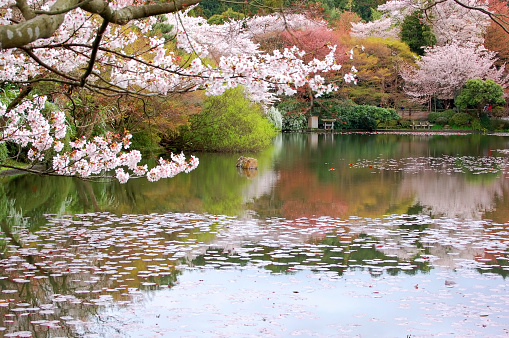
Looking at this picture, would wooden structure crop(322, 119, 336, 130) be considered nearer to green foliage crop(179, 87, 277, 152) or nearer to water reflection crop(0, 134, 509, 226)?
green foliage crop(179, 87, 277, 152)

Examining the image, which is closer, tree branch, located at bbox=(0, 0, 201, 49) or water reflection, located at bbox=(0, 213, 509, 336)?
tree branch, located at bbox=(0, 0, 201, 49)

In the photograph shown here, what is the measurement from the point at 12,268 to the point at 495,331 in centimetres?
480

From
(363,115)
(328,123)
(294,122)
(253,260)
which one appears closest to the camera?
(253,260)

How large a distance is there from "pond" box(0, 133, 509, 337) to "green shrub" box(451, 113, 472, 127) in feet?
96.9

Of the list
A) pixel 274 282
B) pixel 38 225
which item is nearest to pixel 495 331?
pixel 274 282

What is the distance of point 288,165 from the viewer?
1909 cm

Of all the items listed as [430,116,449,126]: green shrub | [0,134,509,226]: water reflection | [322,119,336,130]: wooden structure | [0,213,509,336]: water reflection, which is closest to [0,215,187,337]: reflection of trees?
[0,213,509,336]: water reflection

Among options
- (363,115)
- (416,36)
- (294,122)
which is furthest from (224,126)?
(416,36)

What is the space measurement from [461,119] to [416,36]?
788 cm

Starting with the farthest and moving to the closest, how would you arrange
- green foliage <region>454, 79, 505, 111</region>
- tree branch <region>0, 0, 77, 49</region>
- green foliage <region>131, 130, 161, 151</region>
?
green foliage <region>454, 79, 505, 111</region> < green foliage <region>131, 130, 161, 151</region> < tree branch <region>0, 0, 77, 49</region>

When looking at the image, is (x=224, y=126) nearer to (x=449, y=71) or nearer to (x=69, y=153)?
(x=69, y=153)

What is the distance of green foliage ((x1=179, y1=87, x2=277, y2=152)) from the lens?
23625mm

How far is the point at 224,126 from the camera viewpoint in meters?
23.8

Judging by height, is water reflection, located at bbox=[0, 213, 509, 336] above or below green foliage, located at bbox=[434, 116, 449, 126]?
below
